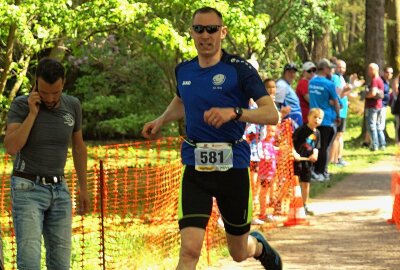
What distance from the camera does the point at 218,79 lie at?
684 cm

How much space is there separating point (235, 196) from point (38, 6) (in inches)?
220

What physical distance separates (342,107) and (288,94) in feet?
9.98

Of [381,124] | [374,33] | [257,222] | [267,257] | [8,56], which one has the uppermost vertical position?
[374,33]

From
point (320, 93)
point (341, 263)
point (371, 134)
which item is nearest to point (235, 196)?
point (341, 263)

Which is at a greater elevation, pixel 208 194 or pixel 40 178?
pixel 40 178

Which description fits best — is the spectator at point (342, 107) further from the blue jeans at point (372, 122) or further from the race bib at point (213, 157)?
the race bib at point (213, 157)

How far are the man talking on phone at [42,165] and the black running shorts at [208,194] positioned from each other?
0.80m

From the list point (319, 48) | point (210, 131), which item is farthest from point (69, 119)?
point (319, 48)

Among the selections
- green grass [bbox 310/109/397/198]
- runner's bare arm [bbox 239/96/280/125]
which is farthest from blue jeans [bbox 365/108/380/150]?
runner's bare arm [bbox 239/96/280/125]

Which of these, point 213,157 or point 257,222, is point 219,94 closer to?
point 213,157

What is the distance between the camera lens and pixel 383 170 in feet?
61.8

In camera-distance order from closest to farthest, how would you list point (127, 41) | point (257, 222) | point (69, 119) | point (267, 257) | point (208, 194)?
point (69, 119) < point (208, 194) < point (267, 257) < point (257, 222) < point (127, 41)

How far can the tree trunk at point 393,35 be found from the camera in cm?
2806

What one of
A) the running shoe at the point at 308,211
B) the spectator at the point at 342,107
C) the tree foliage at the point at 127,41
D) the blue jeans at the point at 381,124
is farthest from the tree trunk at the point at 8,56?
the blue jeans at the point at 381,124
